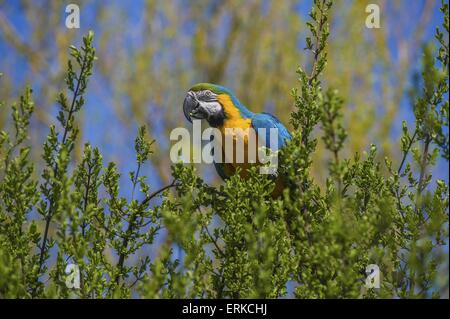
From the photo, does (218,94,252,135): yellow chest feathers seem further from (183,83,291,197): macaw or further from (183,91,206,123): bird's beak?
(183,91,206,123): bird's beak

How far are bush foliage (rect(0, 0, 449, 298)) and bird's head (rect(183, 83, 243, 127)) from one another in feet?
3.46

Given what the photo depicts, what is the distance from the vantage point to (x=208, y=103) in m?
3.20

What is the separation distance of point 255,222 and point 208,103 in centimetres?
164

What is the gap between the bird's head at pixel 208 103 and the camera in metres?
3.17

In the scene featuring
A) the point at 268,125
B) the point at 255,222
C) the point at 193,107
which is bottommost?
the point at 255,222

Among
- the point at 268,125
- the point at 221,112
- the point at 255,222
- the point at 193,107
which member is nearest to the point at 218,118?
the point at 221,112

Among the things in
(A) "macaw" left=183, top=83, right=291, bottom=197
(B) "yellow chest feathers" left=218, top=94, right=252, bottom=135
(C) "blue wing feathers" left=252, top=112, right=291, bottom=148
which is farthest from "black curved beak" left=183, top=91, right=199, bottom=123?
(C) "blue wing feathers" left=252, top=112, right=291, bottom=148

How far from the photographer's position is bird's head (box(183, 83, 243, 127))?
125 inches

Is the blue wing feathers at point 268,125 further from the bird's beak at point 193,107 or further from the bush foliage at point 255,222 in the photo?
the bush foliage at point 255,222

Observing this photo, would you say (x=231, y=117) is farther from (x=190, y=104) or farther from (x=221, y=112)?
(x=190, y=104)

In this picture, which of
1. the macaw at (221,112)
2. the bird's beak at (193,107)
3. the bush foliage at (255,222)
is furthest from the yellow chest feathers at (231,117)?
the bush foliage at (255,222)

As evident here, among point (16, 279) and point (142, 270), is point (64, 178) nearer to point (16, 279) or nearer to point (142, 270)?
point (16, 279)

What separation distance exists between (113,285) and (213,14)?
6.05 meters

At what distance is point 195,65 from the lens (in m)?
7.45
